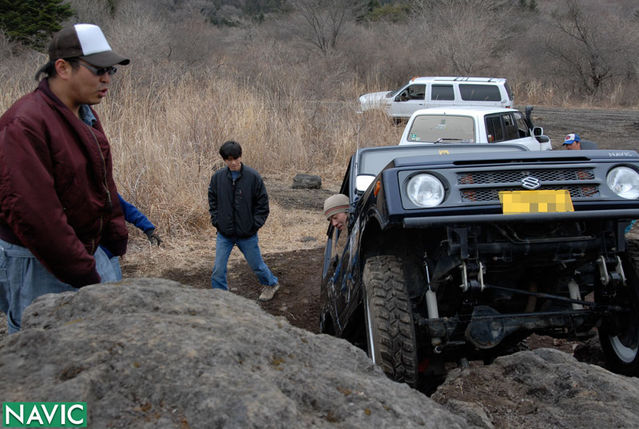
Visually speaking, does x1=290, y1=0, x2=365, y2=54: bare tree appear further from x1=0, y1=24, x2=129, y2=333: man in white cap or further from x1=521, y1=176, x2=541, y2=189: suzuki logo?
x1=0, y1=24, x2=129, y2=333: man in white cap

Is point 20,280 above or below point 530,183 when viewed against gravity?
below

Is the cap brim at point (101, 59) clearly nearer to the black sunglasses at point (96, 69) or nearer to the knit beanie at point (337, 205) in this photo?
the black sunglasses at point (96, 69)

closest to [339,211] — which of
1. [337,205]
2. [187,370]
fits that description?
[337,205]

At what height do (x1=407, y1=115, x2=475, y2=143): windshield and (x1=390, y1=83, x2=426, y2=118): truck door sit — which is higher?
(x1=390, y1=83, x2=426, y2=118): truck door

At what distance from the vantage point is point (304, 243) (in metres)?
7.84

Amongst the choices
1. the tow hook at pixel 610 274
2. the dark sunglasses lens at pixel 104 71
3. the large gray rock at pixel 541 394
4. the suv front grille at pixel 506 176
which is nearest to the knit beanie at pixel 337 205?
the suv front grille at pixel 506 176

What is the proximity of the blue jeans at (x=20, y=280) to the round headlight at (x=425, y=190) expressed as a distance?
5.24 ft

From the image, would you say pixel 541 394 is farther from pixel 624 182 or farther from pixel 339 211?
pixel 339 211

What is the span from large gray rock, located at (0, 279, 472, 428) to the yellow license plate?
→ 1114 mm

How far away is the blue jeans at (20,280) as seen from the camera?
2295mm

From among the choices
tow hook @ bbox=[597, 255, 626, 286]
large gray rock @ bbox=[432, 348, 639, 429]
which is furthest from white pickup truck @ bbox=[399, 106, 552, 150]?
large gray rock @ bbox=[432, 348, 639, 429]

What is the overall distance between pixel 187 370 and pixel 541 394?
54.4 inches

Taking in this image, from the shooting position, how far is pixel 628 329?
3.06 metres

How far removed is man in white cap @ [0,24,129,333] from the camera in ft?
6.90
